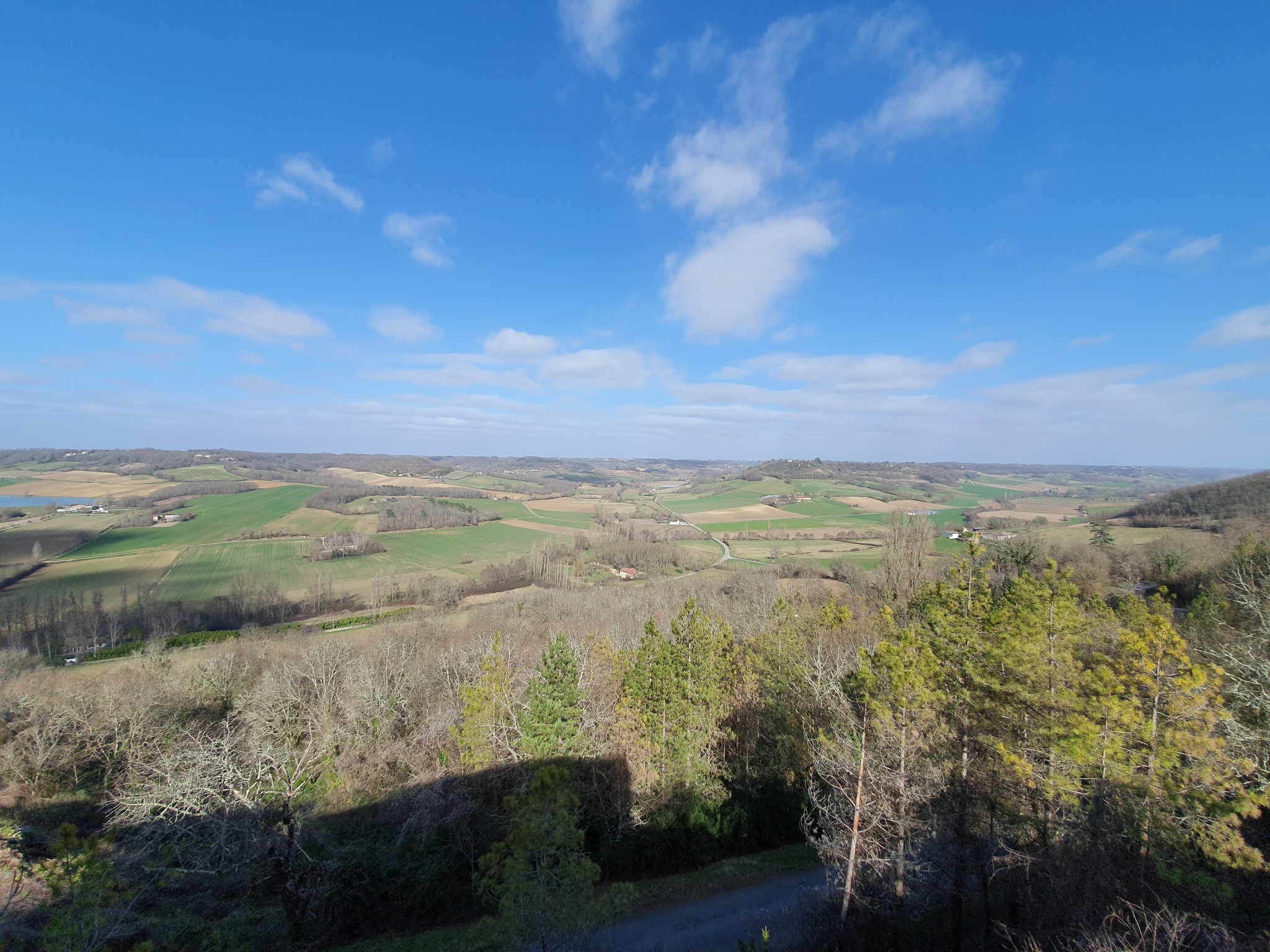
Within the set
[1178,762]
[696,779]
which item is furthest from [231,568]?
[1178,762]

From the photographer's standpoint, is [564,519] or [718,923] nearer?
[718,923]

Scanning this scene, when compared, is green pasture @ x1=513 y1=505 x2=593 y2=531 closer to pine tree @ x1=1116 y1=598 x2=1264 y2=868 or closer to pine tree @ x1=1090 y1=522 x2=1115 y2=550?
pine tree @ x1=1090 y1=522 x2=1115 y2=550

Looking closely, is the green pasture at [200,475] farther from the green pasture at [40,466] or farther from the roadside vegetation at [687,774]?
the roadside vegetation at [687,774]

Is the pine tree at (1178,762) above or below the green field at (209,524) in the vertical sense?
above

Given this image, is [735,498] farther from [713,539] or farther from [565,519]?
[565,519]

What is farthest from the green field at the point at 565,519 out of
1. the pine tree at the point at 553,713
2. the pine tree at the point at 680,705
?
the pine tree at the point at 553,713

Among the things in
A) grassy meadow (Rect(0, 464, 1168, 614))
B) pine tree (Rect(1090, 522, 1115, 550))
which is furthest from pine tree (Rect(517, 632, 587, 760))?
pine tree (Rect(1090, 522, 1115, 550))
